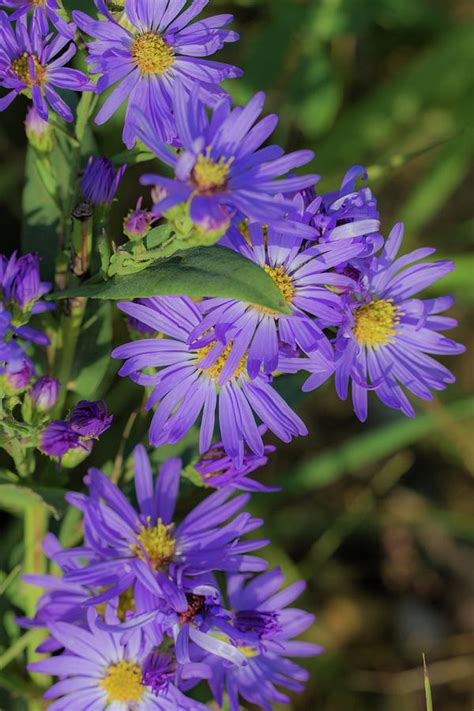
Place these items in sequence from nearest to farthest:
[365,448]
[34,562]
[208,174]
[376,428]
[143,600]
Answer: [208,174]
[143,600]
[34,562]
[365,448]
[376,428]

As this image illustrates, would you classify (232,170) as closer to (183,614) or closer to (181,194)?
(181,194)

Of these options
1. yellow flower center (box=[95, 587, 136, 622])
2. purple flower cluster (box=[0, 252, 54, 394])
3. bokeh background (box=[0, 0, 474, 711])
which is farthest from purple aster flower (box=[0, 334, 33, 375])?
bokeh background (box=[0, 0, 474, 711])

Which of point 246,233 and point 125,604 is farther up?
point 246,233

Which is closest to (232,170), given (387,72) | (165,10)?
(165,10)

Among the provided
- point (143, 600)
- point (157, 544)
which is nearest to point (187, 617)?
point (143, 600)

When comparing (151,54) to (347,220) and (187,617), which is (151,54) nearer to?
(347,220)

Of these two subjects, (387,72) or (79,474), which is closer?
(79,474)

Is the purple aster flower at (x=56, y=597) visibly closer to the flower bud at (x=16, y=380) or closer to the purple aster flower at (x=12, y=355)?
the flower bud at (x=16, y=380)
